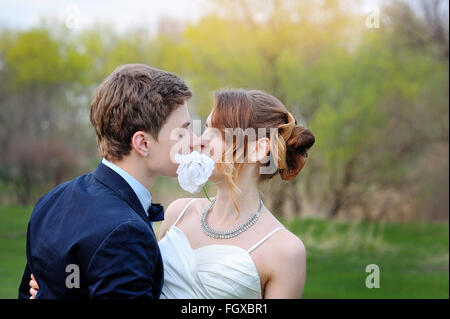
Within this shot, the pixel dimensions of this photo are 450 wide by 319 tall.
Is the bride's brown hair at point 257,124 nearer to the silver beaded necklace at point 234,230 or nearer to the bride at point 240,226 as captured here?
the bride at point 240,226

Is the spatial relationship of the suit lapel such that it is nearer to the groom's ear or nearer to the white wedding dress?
the groom's ear

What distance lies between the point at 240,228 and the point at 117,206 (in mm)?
810

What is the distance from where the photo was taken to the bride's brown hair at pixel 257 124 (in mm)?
2764

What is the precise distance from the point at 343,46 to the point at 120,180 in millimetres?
12475

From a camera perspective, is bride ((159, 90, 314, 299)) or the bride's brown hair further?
the bride's brown hair

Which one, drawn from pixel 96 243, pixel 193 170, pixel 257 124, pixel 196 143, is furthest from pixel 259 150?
pixel 96 243

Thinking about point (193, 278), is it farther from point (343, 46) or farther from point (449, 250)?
point (343, 46)

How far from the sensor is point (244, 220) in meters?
2.81

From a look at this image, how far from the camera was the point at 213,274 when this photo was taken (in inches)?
105

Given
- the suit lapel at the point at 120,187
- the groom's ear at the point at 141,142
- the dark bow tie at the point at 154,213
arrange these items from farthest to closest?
1. the dark bow tie at the point at 154,213
2. the groom's ear at the point at 141,142
3. the suit lapel at the point at 120,187

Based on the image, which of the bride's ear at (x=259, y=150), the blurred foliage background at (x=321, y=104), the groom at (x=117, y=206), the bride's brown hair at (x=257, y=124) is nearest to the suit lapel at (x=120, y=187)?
the groom at (x=117, y=206)

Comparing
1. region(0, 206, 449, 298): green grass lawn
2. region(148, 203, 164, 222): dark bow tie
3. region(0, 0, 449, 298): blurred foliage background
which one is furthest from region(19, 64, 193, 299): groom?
region(0, 0, 449, 298): blurred foliage background

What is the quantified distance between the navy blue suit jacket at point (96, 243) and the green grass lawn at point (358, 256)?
527 cm

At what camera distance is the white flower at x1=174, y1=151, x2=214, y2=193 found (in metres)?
2.53
